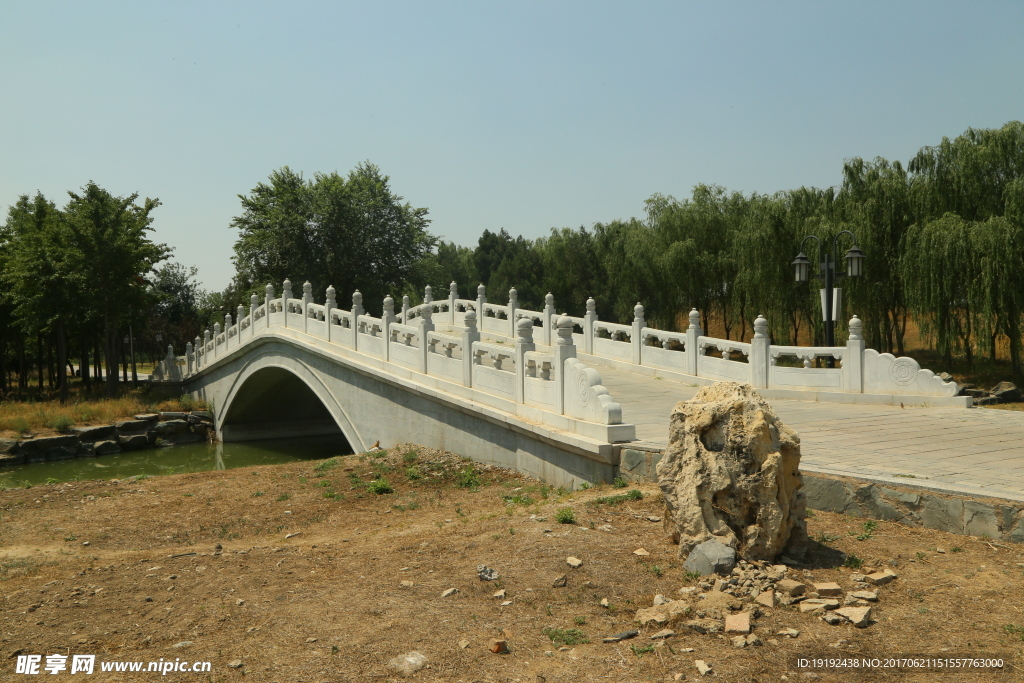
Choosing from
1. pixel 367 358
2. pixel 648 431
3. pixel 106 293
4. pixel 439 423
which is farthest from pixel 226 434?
pixel 648 431

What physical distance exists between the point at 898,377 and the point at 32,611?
11.0m

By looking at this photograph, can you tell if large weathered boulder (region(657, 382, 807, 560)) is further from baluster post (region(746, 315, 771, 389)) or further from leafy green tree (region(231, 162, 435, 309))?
leafy green tree (region(231, 162, 435, 309))

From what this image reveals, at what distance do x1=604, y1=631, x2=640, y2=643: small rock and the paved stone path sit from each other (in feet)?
9.33

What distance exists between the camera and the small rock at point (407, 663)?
418cm

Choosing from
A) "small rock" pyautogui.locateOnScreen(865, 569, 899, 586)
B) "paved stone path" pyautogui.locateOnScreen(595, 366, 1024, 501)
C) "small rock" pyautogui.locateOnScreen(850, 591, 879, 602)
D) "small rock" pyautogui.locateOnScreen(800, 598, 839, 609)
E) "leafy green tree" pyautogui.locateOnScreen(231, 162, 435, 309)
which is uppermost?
"leafy green tree" pyautogui.locateOnScreen(231, 162, 435, 309)

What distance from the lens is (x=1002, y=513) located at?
5398mm

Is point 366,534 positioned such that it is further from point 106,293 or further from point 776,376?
point 106,293

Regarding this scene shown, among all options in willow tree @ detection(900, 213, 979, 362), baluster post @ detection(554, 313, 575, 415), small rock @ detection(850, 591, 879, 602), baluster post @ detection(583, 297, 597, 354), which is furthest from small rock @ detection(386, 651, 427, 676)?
willow tree @ detection(900, 213, 979, 362)

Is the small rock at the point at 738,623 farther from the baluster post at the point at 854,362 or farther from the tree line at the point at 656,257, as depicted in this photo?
the tree line at the point at 656,257

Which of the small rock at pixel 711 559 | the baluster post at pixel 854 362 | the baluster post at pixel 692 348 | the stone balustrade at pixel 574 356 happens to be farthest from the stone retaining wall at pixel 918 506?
the baluster post at pixel 692 348

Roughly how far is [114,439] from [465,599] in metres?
19.7

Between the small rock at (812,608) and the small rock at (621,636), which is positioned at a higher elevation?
the small rock at (812,608)

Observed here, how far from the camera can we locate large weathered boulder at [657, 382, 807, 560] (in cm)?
510

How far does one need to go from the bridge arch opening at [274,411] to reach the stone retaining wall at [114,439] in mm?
1004
